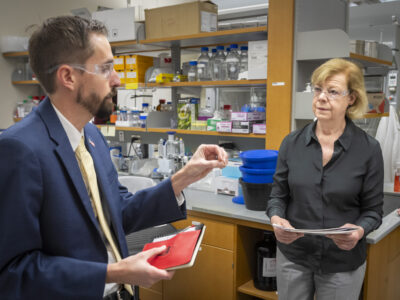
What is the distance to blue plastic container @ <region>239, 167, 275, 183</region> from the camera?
2299 millimetres

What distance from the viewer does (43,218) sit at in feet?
3.33

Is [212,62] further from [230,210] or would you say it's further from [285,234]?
[285,234]

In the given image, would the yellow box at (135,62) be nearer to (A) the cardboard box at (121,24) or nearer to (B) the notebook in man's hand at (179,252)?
(A) the cardboard box at (121,24)

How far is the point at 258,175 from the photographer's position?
2.33 m

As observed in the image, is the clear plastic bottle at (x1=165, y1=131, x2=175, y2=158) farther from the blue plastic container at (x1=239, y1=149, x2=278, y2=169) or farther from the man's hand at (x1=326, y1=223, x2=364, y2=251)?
the man's hand at (x1=326, y1=223, x2=364, y2=251)

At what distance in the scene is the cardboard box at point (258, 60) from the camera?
267 cm

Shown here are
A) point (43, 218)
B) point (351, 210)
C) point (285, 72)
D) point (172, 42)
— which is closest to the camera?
point (43, 218)

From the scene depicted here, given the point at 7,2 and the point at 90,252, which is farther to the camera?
the point at 7,2

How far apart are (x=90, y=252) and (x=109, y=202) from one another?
0.19 meters

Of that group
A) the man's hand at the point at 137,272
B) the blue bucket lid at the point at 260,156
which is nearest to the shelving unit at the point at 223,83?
the blue bucket lid at the point at 260,156

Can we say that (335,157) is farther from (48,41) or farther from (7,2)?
(7,2)

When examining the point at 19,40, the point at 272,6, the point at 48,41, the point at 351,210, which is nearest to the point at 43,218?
the point at 48,41

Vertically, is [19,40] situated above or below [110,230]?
above

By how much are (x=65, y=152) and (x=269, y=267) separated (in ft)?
5.51
